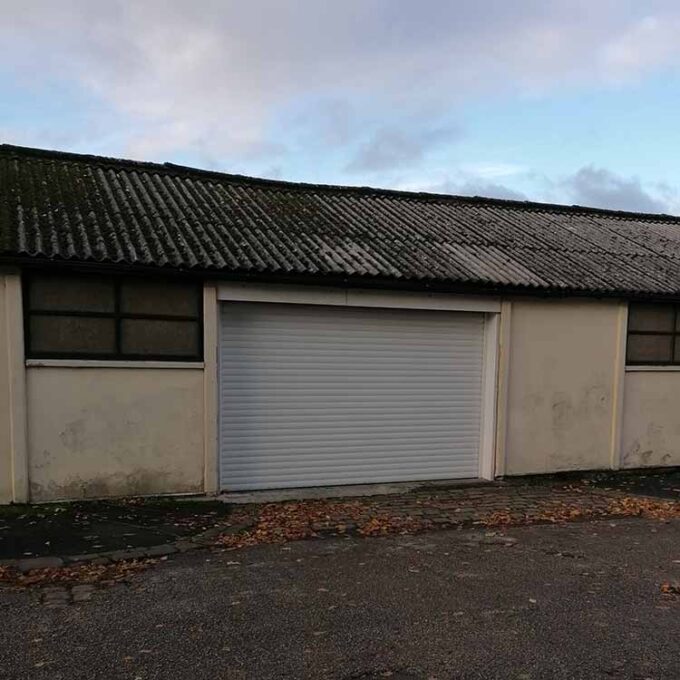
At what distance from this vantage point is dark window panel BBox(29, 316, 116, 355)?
25.8 ft

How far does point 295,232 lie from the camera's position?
33.5ft

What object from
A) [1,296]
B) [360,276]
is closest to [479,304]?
[360,276]

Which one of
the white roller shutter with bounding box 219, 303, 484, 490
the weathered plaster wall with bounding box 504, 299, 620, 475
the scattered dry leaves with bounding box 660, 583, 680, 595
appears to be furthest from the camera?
the weathered plaster wall with bounding box 504, 299, 620, 475

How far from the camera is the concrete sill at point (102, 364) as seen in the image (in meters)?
7.84

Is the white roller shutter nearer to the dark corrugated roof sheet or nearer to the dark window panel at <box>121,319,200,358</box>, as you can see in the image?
the dark window panel at <box>121,319,200,358</box>

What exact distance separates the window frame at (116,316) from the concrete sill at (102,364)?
0.03 metres

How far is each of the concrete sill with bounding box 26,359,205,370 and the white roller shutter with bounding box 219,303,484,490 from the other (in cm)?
Answer: 63

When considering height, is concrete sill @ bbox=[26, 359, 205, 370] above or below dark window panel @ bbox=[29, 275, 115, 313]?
below

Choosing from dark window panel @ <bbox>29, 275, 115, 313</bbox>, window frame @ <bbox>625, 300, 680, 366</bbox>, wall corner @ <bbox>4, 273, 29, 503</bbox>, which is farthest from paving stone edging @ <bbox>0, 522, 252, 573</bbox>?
window frame @ <bbox>625, 300, 680, 366</bbox>

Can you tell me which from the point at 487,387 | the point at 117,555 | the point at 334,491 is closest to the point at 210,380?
the point at 334,491

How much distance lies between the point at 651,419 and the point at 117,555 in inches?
351

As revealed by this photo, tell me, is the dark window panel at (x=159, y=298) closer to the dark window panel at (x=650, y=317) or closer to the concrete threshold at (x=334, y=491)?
the concrete threshold at (x=334, y=491)

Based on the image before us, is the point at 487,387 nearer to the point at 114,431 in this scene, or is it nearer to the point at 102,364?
the point at 114,431

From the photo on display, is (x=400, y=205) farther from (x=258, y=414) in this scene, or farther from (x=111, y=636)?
(x=111, y=636)
